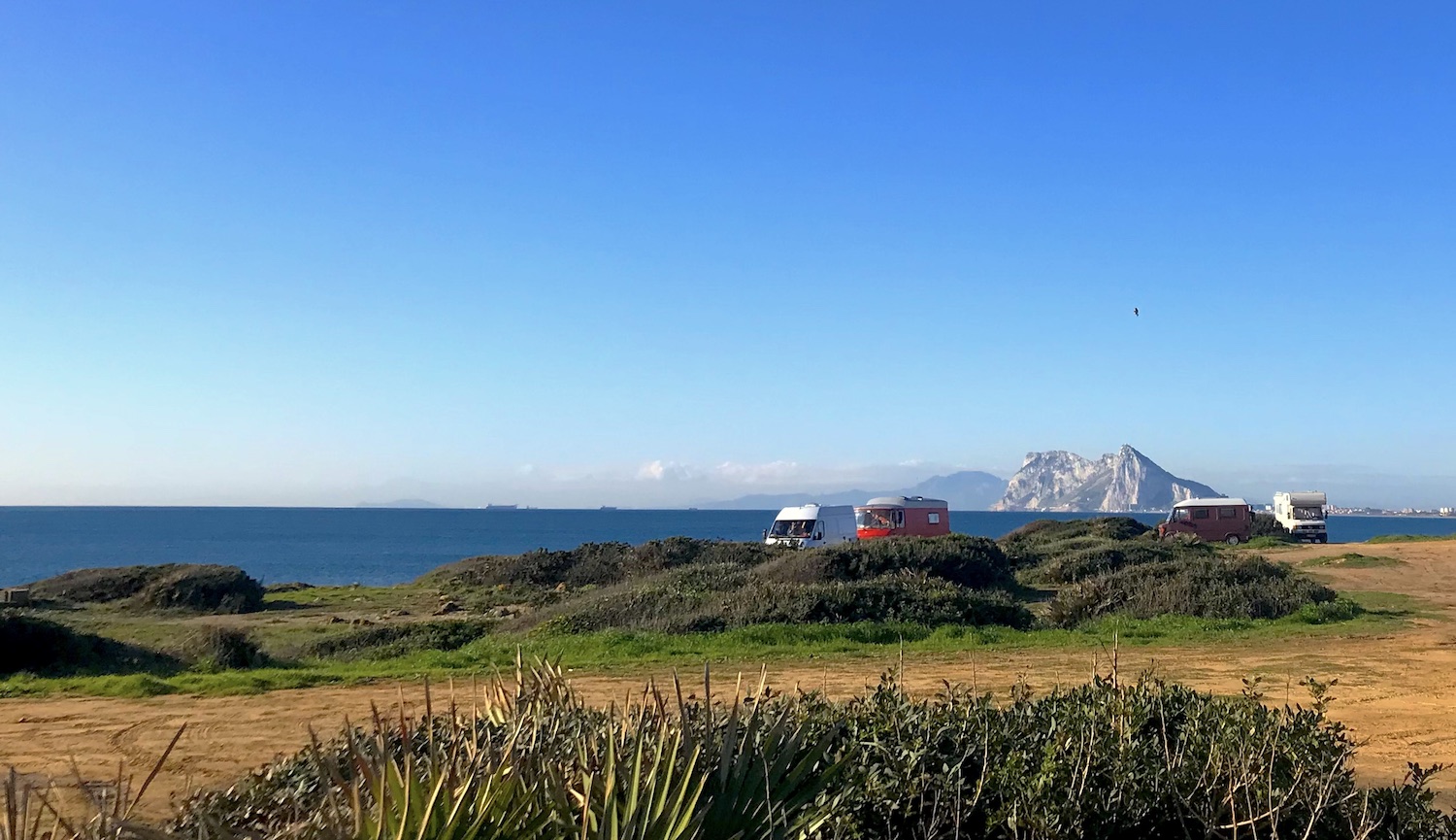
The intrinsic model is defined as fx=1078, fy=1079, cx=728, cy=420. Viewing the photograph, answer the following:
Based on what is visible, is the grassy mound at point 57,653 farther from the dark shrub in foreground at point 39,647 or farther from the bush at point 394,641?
the bush at point 394,641

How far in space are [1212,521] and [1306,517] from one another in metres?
7.02

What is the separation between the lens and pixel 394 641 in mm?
18906

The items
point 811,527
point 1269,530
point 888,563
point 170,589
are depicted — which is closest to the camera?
point 888,563

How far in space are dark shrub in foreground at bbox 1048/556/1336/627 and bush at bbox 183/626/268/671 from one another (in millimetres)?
13231

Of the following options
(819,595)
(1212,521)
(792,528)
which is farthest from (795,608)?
(1212,521)

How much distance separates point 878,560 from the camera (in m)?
25.0

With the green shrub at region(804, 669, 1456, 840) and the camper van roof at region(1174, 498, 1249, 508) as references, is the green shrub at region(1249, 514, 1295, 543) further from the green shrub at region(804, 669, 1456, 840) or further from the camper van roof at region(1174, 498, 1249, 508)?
the green shrub at region(804, 669, 1456, 840)

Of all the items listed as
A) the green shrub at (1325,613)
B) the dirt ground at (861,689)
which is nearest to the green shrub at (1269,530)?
the green shrub at (1325,613)

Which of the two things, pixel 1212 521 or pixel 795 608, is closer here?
pixel 795 608

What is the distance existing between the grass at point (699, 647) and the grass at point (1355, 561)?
1298cm

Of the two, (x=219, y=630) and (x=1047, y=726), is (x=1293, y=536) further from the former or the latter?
(x=1047, y=726)

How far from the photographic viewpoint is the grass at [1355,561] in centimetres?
3053

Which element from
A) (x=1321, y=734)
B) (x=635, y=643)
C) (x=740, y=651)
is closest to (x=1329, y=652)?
(x=740, y=651)

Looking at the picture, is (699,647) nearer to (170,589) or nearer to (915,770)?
(915,770)
